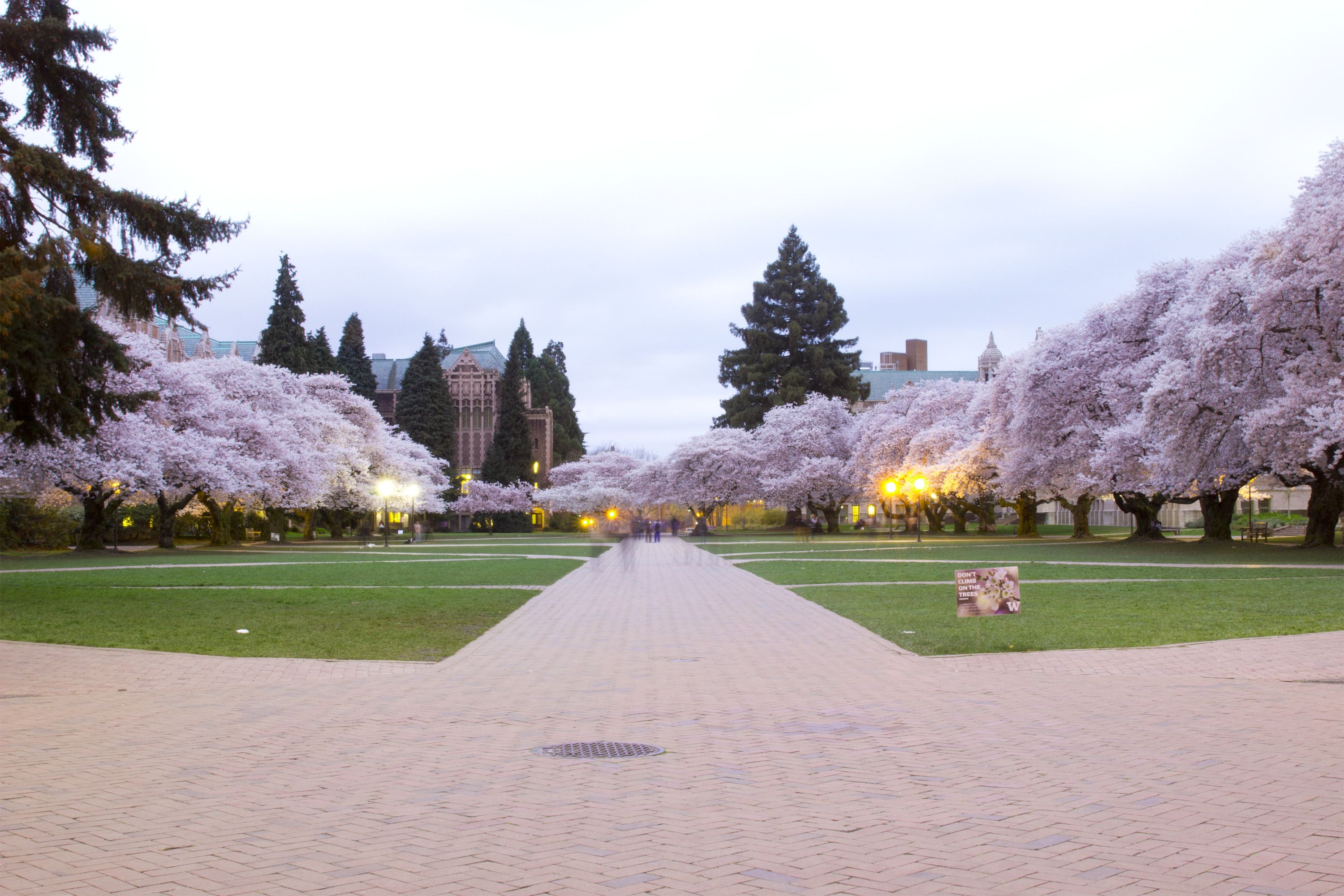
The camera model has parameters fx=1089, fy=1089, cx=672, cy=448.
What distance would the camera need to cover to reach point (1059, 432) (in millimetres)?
44375

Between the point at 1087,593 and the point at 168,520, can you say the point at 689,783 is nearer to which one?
the point at 1087,593

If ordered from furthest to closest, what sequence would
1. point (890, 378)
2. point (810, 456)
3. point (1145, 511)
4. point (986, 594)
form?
point (890, 378) < point (810, 456) < point (1145, 511) < point (986, 594)

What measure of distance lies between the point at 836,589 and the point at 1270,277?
1796 cm

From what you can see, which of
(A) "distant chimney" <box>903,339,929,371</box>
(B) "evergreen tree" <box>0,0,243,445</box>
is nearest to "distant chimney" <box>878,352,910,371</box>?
(A) "distant chimney" <box>903,339,929,371</box>

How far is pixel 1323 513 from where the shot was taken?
37.4 metres

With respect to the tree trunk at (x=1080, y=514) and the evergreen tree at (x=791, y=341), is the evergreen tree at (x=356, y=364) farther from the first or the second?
the tree trunk at (x=1080, y=514)

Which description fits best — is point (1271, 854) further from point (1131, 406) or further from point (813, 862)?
point (1131, 406)

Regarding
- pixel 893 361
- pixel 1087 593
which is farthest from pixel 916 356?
pixel 1087 593

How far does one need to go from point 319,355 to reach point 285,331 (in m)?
4.85

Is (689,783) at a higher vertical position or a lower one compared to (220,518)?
lower

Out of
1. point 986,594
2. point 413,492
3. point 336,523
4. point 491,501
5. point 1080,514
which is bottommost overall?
point 986,594

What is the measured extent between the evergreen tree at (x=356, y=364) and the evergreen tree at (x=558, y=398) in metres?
20.7

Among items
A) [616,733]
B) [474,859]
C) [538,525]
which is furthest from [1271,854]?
[538,525]

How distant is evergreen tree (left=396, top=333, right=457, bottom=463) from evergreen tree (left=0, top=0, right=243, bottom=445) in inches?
3019
